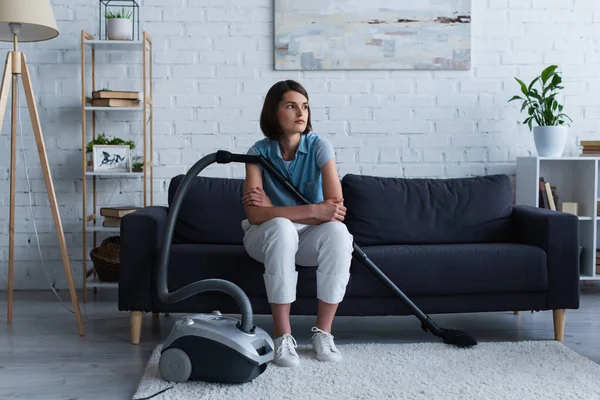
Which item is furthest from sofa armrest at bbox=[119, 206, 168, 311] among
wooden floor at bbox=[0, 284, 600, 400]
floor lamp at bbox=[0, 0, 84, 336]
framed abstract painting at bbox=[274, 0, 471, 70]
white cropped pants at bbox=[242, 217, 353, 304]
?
framed abstract painting at bbox=[274, 0, 471, 70]

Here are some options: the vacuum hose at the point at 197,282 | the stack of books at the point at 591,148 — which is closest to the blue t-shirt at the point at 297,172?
the vacuum hose at the point at 197,282

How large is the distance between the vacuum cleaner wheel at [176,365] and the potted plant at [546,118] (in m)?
2.44

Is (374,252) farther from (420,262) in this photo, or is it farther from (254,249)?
(254,249)

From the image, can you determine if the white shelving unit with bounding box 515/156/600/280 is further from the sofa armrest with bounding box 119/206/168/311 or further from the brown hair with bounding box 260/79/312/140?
the sofa armrest with bounding box 119/206/168/311

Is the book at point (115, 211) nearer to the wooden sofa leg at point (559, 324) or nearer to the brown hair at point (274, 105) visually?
the brown hair at point (274, 105)

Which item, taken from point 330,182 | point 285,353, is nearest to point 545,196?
point 330,182

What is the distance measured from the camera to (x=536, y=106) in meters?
3.95

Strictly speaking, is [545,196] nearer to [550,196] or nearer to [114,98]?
[550,196]

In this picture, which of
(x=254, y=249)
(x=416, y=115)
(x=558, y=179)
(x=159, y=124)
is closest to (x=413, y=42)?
(x=416, y=115)

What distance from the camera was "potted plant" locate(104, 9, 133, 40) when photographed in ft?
12.5

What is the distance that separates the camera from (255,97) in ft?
13.6

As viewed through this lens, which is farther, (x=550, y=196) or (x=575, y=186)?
(x=575, y=186)

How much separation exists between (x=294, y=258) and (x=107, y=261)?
1.46 meters

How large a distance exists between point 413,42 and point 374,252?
5.44ft
